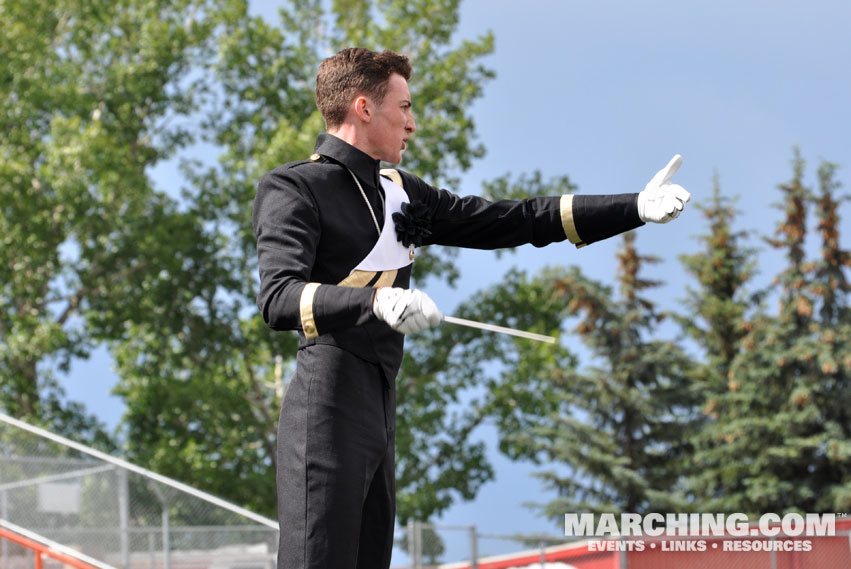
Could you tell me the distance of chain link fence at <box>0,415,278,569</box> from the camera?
34.1ft

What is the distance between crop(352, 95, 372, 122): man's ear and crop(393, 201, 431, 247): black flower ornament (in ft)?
0.84

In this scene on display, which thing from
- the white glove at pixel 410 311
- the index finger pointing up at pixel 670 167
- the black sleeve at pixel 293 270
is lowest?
the white glove at pixel 410 311

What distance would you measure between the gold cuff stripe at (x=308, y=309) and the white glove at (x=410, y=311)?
0.67 feet

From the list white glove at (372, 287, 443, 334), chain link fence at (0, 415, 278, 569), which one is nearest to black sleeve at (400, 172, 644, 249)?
white glove at (372, 287, 443, 334)

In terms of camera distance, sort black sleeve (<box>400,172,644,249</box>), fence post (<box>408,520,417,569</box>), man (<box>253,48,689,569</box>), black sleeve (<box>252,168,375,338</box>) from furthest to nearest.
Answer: fence post (<box>408,520,417,569</box>) → black sleeve (<box>400,172,644,249</box>) → man (<box>253,48,689,569</box>) → black sleeve (<box>252,168,375,338</box>)

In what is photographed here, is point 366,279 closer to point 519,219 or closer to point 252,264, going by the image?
point 519,219

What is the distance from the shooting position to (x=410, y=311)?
2.23m

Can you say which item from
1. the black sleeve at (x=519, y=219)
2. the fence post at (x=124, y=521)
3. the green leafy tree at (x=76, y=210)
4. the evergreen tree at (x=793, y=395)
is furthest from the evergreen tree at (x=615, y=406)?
the black sleeve at (x=519, y=219)

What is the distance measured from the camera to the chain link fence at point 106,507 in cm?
1038

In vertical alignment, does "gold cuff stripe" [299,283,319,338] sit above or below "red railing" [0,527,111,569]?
above

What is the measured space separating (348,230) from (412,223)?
21 centimetres

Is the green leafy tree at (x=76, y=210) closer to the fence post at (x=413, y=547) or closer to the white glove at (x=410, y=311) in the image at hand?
the fence post at (x=413, y=547)

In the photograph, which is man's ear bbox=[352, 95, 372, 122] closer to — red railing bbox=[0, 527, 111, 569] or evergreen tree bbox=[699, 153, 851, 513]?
red railing bbox=[0, 527, 111, 569]

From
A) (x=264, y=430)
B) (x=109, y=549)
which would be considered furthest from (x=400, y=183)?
(x=264, y=430)
